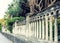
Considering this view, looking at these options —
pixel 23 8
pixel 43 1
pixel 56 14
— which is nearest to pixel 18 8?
pixel 23 8

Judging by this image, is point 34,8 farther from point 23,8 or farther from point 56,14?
point 56,14

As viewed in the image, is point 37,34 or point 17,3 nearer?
point 37,34

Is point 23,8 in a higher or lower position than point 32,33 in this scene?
higher

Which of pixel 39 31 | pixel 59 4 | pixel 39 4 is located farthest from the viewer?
pixel 39 4

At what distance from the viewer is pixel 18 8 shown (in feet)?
149

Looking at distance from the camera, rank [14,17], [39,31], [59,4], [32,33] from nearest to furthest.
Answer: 1. [59,4]
2. [39,31]
3. [32,33]
4. [14,17]

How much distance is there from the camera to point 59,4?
12.9 metres

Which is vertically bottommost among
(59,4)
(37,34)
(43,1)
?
(37,34)

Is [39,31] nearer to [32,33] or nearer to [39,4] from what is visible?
[32,33]

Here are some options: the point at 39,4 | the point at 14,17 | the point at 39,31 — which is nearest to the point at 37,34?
the point at 39,31

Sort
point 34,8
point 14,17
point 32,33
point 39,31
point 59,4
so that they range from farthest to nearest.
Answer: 1. point 14,17
2. point 34,8
3. point 32,33
4. point 39,31
5. point 59,4

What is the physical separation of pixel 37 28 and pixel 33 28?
193 cm

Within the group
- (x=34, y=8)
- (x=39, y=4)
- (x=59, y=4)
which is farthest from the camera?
(x=34, y=8)

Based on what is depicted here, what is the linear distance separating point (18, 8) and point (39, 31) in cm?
2501
